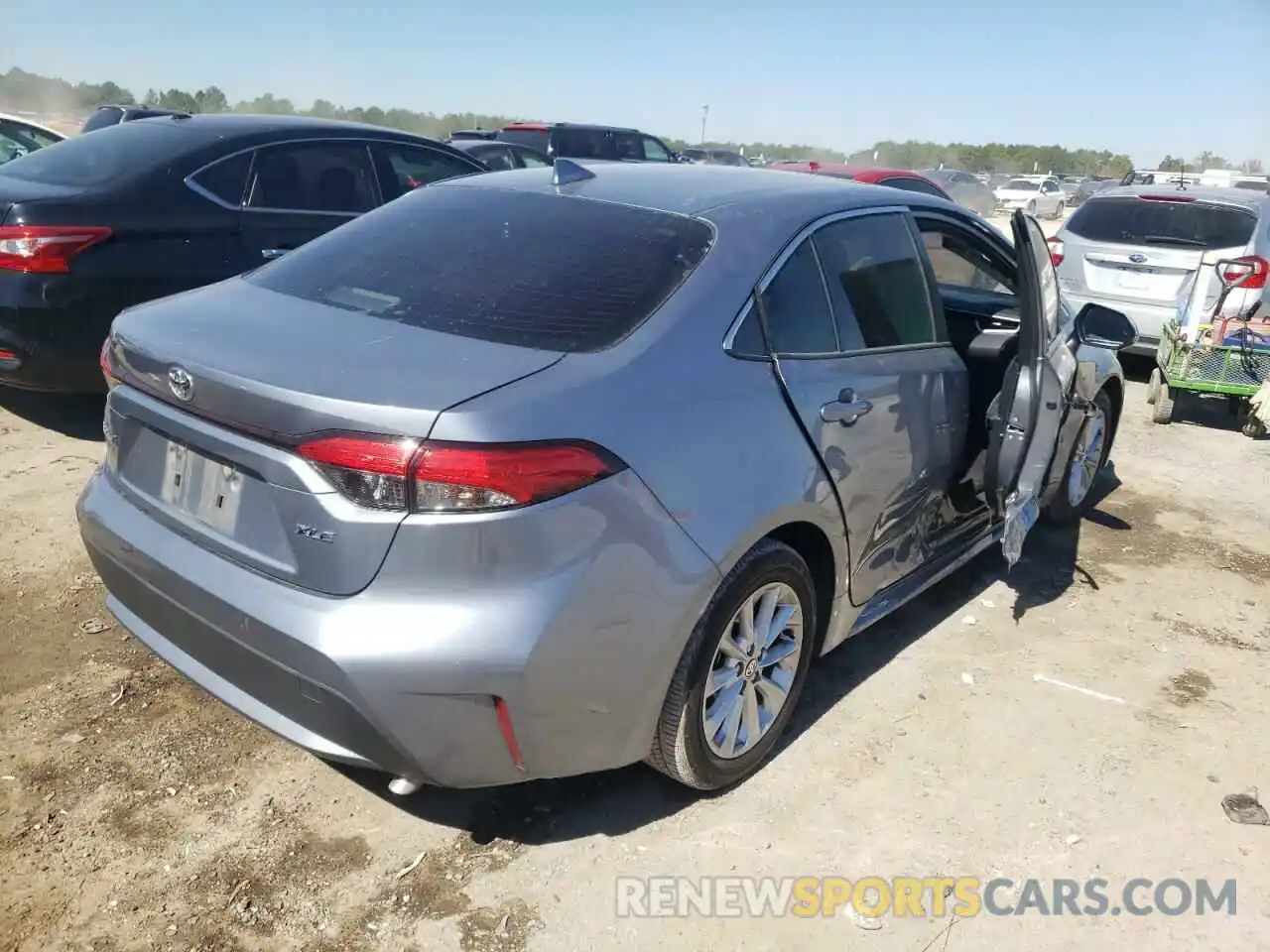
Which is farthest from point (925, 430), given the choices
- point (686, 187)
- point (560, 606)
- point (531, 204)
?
point (560, 606)

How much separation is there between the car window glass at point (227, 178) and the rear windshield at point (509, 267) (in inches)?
102

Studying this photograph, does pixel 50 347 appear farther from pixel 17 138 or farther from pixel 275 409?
pixel 17 138

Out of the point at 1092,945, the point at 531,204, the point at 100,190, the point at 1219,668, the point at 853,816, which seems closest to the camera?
the point at 1092,945

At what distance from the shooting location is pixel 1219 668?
12.5 ft

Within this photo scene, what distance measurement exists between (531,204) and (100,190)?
3073 millimetres

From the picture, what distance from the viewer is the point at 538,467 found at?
2.11m

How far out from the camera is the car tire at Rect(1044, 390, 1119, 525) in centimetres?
481

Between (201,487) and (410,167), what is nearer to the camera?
(201,487)

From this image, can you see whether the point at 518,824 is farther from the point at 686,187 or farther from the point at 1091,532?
the point at 1091,532

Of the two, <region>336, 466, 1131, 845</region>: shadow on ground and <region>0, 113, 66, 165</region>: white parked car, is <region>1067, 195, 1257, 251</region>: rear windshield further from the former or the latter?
<region>0, 113, 66, 165</region>: white parked car

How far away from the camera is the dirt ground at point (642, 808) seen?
94.6 inches

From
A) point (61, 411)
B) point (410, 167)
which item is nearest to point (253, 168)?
point (410, 167)

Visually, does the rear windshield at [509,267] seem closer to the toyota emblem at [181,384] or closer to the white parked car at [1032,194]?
the toyota emblem at [181,384]

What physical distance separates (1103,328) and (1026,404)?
2.30ft
